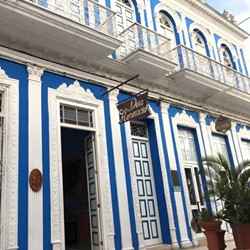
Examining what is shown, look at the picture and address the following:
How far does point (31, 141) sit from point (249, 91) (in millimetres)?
8844

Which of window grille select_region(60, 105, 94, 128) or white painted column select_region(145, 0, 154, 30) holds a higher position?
white painted column select_region(145, 0, 154, 30)

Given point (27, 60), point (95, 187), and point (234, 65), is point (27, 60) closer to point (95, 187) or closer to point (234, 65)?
point (95, 187)

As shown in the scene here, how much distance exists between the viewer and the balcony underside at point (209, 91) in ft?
29.1

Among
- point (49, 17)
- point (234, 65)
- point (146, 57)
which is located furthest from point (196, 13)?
point (49, 17)

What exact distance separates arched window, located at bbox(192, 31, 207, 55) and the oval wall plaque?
761 cm

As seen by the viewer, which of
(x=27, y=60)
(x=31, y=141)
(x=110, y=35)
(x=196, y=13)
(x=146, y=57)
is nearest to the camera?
(x=31, y=141)

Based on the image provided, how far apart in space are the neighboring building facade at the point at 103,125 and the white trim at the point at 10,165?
0.02 meters

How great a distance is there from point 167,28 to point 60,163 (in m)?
6.31

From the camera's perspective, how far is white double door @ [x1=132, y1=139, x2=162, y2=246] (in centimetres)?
738

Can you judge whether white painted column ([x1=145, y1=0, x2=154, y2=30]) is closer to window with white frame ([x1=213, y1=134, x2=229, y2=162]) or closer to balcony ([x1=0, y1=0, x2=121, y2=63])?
balcony ([x1=0, y1=0, x2=121, y2=63])

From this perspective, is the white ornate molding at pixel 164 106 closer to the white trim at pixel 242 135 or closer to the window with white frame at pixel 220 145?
the window with white frame at pixel 220 145

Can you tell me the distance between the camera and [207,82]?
9336mm

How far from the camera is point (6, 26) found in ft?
19.0

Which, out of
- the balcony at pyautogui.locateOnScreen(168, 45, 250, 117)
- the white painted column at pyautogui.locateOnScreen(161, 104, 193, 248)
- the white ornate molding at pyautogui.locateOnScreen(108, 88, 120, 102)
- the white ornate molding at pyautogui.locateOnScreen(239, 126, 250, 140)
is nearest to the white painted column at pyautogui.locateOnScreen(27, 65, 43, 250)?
the white ornate molding at pyautogui.locateOnScreen(108, 88, 120, 102)
